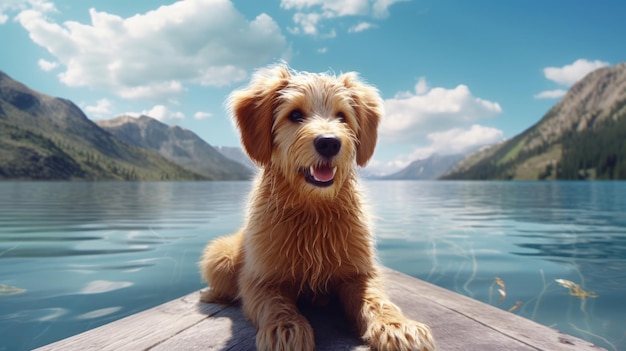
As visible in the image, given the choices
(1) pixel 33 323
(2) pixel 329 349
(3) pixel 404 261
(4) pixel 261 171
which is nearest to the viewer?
(2) pixel 329 349

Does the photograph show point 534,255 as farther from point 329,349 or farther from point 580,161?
point 580,161

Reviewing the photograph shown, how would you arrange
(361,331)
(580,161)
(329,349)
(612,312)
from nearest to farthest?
(329,349) < (361,331) < (612,312) < (580,161)

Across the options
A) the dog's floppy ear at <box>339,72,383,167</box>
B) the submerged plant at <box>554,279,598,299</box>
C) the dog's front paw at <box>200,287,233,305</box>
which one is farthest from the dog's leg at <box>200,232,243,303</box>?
the submerged plant at <box>554,279,598,299</box>

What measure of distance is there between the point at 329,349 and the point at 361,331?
0.40 m

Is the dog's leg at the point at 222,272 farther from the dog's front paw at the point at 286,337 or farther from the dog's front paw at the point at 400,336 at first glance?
the dog's front paw at the point at 400,336

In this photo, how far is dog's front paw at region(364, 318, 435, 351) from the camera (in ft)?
10.3

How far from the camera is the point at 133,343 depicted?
11.9ft

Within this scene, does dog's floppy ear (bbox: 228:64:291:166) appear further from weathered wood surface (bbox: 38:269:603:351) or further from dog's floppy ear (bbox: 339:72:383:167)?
weathered wood surface (bbox: 38:269:603:351)

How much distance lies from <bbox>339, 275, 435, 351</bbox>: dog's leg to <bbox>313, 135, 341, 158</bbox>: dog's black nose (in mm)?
1464

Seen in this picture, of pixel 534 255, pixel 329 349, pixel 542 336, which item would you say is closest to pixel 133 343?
pixel 329 349

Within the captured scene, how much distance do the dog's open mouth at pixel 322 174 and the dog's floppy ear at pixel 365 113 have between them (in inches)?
35.3

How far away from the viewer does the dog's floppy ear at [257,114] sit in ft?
14.8

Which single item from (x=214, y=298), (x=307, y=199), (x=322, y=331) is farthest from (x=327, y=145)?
(x=214, y=298)

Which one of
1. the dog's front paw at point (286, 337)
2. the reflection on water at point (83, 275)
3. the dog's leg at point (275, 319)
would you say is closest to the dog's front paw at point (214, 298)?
the dog's leg at point (275, 319)
